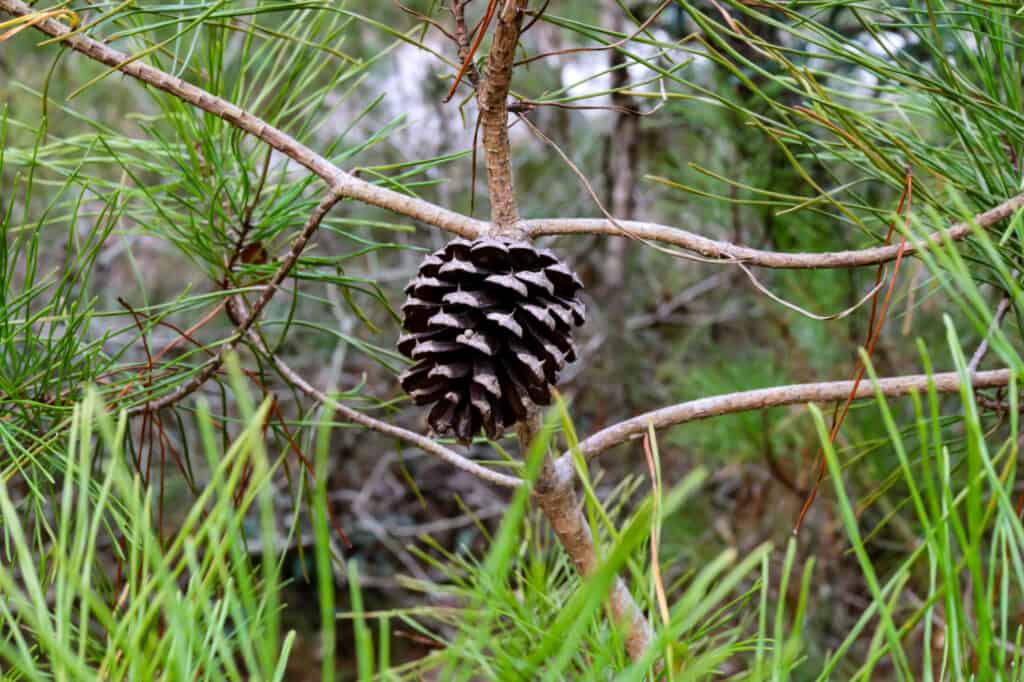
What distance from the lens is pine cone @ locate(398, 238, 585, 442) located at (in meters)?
0.32

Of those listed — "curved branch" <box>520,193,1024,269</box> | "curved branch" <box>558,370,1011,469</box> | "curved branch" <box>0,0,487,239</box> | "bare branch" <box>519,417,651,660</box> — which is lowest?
"bare branch" <box>519,417,651,660</box>

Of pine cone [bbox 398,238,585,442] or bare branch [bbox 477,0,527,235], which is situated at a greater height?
bare branch [bbox 477,0,527,235]

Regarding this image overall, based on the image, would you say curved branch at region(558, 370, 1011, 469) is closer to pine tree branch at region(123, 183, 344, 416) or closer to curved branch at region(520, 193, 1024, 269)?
curved branch at region(520, 193, 1024, 269)

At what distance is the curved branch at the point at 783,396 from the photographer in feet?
1.06

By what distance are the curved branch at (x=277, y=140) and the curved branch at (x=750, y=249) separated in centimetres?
4

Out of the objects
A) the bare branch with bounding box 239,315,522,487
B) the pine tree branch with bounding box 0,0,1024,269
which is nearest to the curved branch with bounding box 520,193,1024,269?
the pine tree branch with bounding box 0,0,1024,269

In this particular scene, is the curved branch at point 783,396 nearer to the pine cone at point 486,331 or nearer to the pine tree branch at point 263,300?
the pine cone at point 486,331

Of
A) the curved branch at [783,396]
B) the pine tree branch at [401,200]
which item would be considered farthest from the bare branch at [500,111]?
the curved branch at [783,396]

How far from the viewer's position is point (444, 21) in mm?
1798

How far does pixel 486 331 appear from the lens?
329 millimetres

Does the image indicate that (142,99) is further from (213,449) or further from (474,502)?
(213,449)

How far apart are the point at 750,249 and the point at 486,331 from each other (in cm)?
11

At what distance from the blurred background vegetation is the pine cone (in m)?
0.05

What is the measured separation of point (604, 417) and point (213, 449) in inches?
43.0
